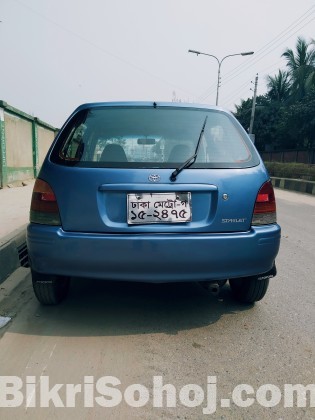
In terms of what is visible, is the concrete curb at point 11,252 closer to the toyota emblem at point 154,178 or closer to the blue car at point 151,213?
the blue car at point 151,213

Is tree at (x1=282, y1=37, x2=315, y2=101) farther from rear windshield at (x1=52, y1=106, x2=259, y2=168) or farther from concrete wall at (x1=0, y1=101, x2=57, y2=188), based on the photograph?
rear windshield at (x1=52, y1=106, x2=259, y2=168)

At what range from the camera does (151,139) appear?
287 centimetres

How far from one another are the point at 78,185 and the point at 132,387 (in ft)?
4.13

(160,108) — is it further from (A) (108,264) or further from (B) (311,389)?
(B) (311,389)

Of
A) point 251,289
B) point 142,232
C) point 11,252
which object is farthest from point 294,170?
point 142,232

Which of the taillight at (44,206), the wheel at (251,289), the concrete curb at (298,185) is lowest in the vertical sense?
the concrete curb at (298,185)

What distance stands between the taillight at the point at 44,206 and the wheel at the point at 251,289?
1538 millimetres

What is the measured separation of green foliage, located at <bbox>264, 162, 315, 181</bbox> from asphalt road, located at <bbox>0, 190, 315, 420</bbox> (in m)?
15.5

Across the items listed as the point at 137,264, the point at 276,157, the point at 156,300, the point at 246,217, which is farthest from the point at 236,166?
the point at 276,157

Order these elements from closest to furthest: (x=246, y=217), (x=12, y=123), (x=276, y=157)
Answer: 1. (x=246, y=217)
2. (x=12, y=123)
3. (x=276, y=157)

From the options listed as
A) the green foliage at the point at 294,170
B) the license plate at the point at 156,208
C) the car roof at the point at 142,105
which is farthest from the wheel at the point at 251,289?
the green foliage at the point at 294,170

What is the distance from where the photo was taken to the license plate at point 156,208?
2.51 meters

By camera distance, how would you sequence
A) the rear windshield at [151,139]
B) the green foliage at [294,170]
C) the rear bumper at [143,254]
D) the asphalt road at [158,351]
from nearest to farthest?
1. the asphalt road at [158,351]
2. the rear bumper at [143,254]
3. the rear windshield at [151,139]
4. the green foliage at [294,170]

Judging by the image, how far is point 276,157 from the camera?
32.0 metres
